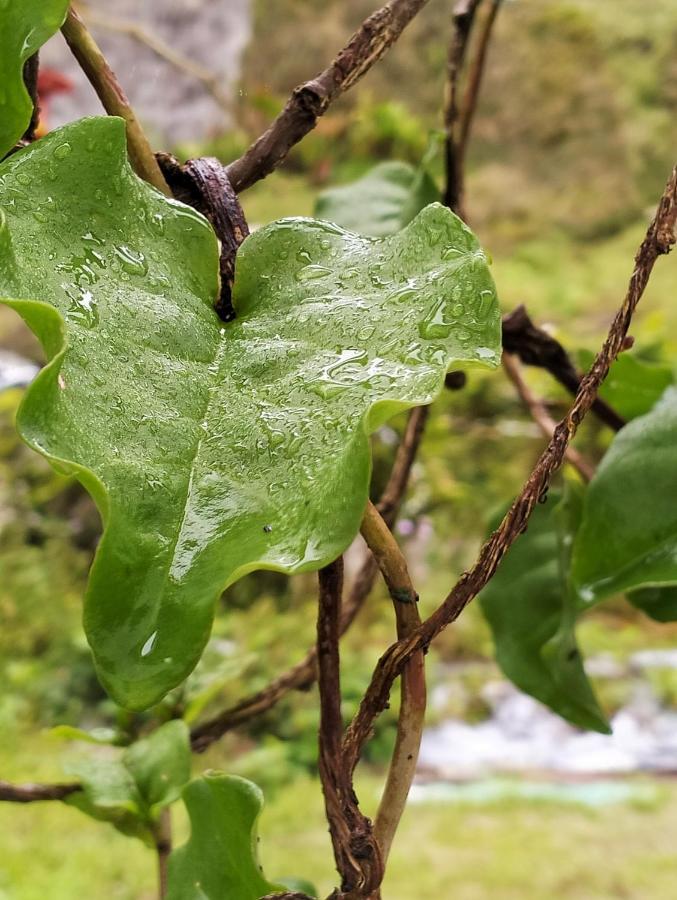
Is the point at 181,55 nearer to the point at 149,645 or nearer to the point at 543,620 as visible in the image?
the point at 543,620

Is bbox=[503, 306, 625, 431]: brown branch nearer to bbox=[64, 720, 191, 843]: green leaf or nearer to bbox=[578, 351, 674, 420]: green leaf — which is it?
bbox=[578, 351, 674, 420]: green leaf

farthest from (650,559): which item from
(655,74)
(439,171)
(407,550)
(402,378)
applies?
(655,74)

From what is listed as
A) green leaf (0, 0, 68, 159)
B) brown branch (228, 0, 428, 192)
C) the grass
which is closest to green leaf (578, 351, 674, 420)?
brown branch (228, 0, 428, 192)

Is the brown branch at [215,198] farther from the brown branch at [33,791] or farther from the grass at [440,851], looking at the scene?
the grass at [440,851]

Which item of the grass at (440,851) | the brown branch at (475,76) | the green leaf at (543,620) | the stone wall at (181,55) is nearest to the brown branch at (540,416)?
the green leaf at (543,620)

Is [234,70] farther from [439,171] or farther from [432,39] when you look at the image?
[439,171]
